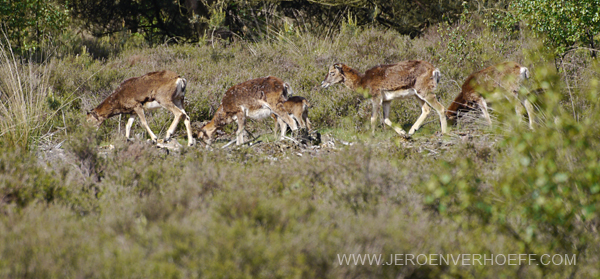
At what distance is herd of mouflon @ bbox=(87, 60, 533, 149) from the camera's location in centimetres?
925

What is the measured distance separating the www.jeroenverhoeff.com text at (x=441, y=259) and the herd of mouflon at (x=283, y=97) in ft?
17.9

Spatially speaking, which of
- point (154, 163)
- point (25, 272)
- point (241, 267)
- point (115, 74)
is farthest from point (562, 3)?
point (115, 74)

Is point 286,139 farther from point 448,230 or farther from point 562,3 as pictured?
point 562,3

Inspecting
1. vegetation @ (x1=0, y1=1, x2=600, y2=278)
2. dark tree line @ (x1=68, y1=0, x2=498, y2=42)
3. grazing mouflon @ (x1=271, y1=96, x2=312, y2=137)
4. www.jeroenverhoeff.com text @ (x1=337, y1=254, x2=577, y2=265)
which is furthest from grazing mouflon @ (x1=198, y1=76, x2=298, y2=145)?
dark tree line @ (x1=68, y1=0, x2=498, y2=42)

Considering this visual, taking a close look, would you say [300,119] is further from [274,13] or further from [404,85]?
[274,13]

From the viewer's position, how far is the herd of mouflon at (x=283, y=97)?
9.25 m

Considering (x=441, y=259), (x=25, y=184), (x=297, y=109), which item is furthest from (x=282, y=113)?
(x=441, y=259)

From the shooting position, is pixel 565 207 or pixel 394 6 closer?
pixel 565 207

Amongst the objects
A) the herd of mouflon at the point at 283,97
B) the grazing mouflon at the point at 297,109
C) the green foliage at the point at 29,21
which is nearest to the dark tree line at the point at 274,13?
the green foliage at the point at 29,21

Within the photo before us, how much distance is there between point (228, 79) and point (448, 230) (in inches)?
380

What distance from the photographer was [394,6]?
20625mm

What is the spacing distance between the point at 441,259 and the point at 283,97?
616 centimetres

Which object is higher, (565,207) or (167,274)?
(565,207)

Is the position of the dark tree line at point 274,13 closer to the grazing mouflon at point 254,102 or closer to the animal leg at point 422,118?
the animal leg at point 422,118
